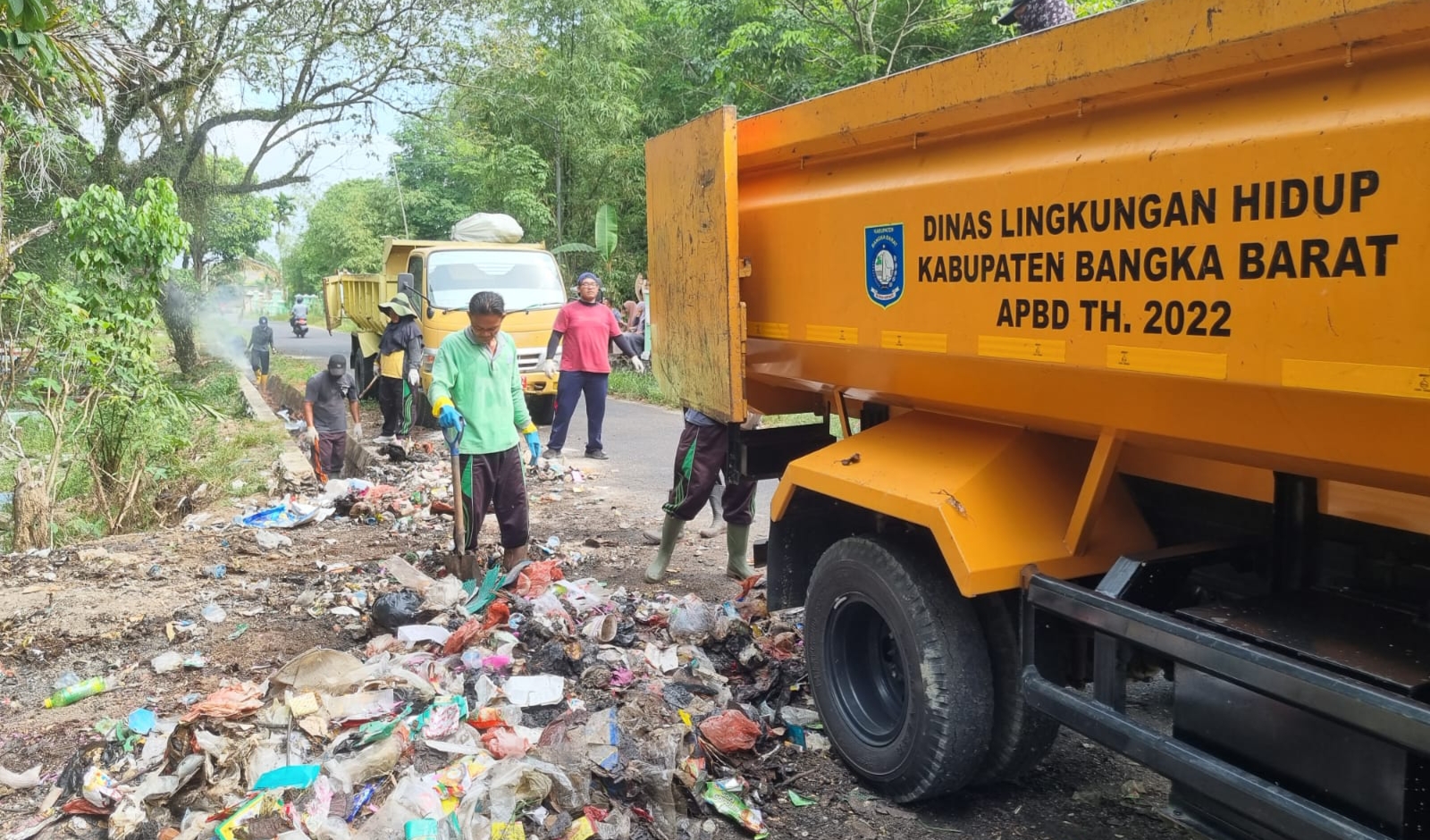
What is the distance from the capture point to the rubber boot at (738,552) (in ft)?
18.0

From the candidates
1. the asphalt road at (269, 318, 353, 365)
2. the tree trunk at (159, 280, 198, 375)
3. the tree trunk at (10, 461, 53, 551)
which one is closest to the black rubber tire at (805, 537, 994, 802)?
the tree trunk at (10, 461, 53, 551)

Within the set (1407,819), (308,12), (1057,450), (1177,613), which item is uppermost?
(308,12)

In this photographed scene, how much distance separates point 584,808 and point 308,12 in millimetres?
16262

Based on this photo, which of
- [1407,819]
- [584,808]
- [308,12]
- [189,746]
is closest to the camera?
[1407,819]

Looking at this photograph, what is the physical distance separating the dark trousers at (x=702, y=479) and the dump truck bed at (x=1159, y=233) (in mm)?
1887

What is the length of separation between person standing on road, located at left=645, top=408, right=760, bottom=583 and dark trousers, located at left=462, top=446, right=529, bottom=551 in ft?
2.60

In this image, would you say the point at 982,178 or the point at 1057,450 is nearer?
the point at 982,178

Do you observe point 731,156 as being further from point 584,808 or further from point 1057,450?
point 584,808

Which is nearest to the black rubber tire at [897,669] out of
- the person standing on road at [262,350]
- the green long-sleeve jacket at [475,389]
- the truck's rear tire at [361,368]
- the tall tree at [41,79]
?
the green long-sleeve jacket at [475,389]

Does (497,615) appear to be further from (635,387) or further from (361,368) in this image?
(361,368)

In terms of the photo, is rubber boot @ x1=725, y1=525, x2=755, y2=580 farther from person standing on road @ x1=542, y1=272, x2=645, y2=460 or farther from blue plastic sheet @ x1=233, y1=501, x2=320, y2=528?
person standing on road @ x1=542, y1=272, x2=645, y2=460

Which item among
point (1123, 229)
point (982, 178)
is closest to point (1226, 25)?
point (1123, 229)

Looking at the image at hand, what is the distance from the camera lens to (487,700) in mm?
3637

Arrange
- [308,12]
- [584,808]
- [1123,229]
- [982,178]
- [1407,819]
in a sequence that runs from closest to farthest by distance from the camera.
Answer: [1407,819] → [1123,229] → [982,178] → [584,808] → [308,12]
